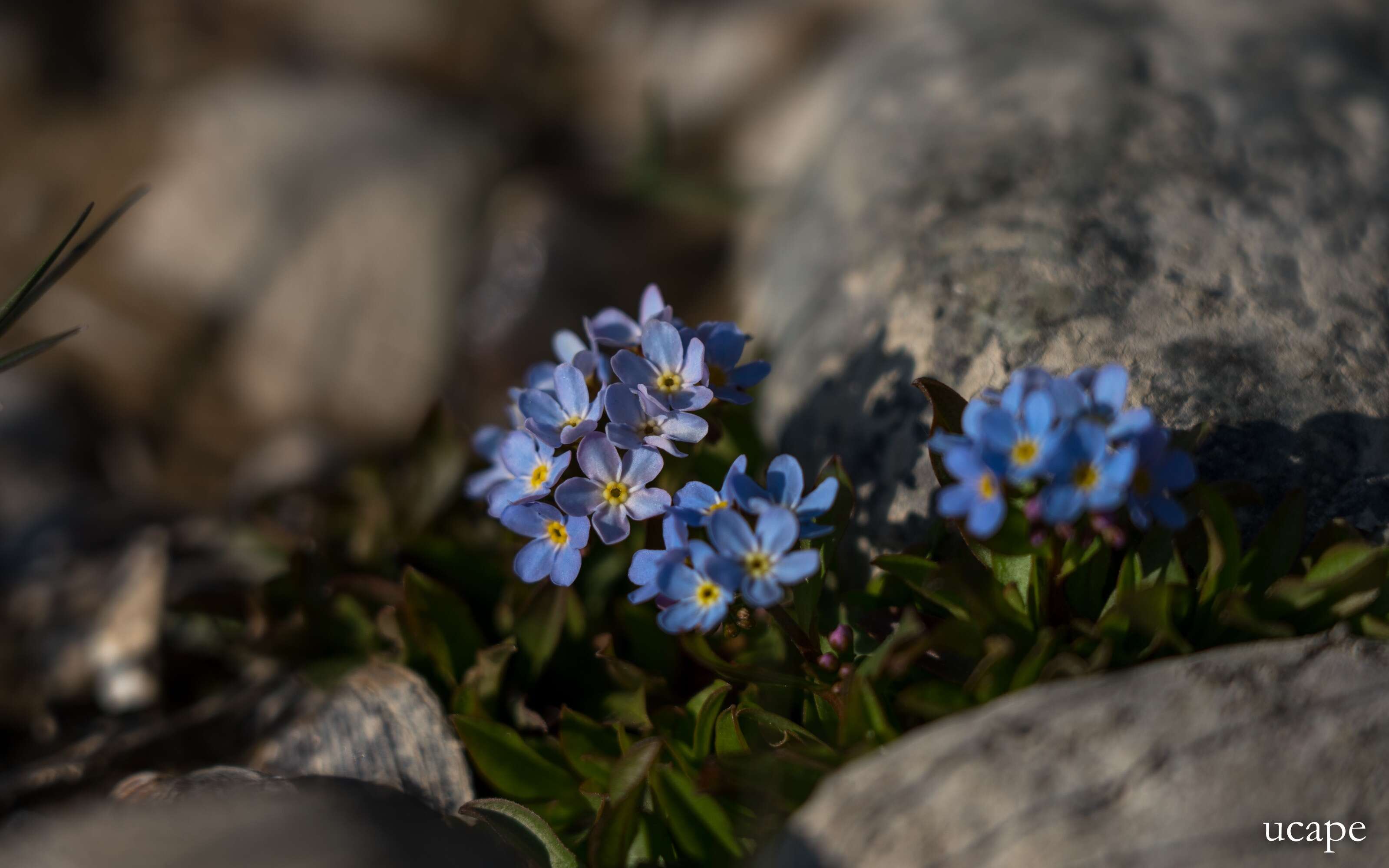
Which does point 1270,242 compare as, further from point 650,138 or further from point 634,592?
point 650,138

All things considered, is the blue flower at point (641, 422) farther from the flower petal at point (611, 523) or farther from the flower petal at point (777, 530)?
the flower petal at point (777, 530)

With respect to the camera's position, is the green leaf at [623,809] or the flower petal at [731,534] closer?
the flower petal at [731,534]

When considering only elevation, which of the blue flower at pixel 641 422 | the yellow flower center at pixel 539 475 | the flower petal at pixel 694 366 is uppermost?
the flower petal at pixel 694 366

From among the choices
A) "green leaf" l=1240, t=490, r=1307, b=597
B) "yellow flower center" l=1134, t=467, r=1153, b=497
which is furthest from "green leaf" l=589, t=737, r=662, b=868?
"green leaf" l=1240, t=490, r=1307, b=597

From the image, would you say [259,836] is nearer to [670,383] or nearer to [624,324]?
[670,383]

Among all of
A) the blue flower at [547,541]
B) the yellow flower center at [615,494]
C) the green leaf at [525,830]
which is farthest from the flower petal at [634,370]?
the green leaf at [525,830]

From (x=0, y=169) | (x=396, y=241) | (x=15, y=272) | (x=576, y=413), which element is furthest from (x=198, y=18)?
(x=576, y=413)
